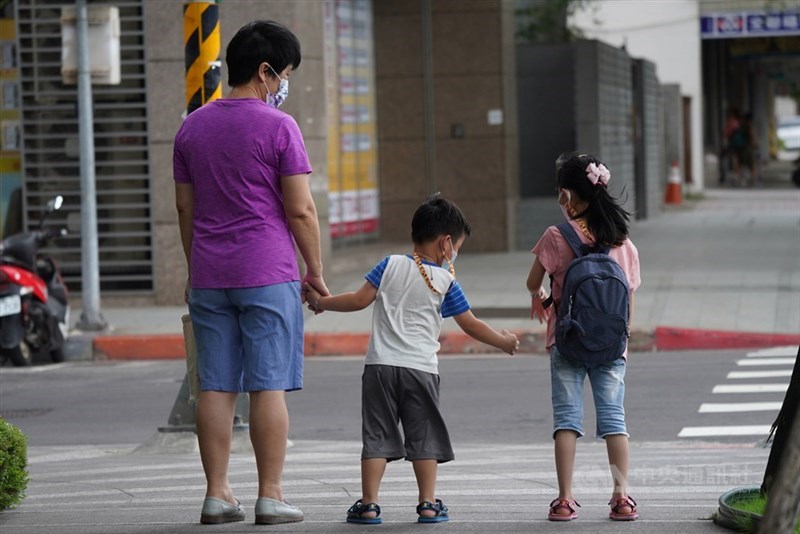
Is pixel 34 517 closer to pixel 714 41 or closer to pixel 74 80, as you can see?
pixel 74 80

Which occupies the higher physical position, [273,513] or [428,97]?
[428,97]

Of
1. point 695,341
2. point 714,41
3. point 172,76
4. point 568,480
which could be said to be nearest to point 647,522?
point 568,480

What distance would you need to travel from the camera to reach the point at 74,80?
1467 centimetres

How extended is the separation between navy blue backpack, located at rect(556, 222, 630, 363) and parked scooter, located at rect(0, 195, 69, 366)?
26.4 feet

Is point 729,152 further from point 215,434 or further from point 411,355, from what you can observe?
point 215,434

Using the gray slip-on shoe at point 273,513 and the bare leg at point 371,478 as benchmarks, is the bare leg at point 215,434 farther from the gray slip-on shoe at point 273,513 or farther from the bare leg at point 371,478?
the bare leg at point 371,478

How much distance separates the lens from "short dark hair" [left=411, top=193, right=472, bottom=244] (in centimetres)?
586

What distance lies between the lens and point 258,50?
19.1 feet

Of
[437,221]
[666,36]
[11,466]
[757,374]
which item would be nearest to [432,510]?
[437,221]

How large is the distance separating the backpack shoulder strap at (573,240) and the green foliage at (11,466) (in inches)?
98.6

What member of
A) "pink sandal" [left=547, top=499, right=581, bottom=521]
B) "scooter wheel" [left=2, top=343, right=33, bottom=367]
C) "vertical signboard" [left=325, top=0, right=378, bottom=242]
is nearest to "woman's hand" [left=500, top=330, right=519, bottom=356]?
"pink sandal" [left=547, top=499, right=581, bottom=521]

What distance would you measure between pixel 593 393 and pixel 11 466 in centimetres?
247

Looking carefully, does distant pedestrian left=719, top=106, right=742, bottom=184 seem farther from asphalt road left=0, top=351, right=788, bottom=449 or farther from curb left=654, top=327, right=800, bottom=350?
asphalt road left=0, top=351, right=788, bottom=449

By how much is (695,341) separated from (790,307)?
167 cm
